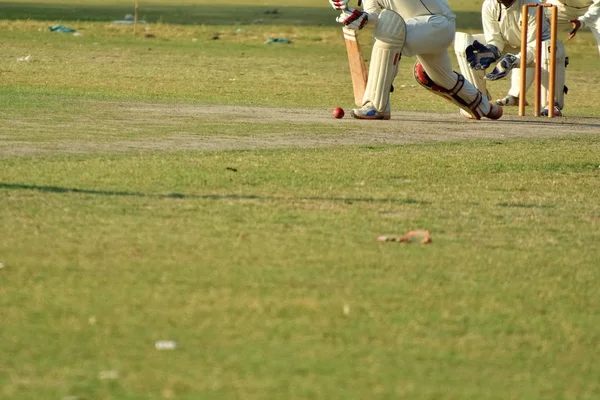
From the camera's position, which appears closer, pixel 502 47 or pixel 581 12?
pixel 502 47

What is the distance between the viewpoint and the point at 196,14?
67.6m

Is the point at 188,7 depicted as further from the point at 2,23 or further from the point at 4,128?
the point at 4,128

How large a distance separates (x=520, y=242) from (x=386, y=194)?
1.96m

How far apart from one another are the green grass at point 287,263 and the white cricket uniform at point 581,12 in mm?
3971

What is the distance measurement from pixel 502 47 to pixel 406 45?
2.81 metres

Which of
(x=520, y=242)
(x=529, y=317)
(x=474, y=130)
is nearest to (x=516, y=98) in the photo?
(x=474, y=130)

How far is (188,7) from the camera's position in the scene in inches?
3046

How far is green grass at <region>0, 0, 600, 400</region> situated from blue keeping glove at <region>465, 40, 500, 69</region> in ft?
8.15

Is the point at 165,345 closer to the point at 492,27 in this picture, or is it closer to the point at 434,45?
the point at 434,45

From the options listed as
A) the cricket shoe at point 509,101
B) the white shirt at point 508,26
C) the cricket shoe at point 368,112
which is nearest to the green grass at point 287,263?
the cricket shoe at point 368,112

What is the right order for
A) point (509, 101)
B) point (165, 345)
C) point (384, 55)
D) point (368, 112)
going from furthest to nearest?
1. point (509, 101)
2. point (368, 112)
3. point (384, 55)
4. point (165, 345)

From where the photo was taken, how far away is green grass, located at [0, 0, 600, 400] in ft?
16.6

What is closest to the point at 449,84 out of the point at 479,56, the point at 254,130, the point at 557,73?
the point at 479,56

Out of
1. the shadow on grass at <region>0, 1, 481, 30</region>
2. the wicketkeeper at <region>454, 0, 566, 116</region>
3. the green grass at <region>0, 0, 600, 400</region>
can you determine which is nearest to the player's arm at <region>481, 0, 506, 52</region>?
the wicketkeeper at <region>454, 0, 566, 116</region>
